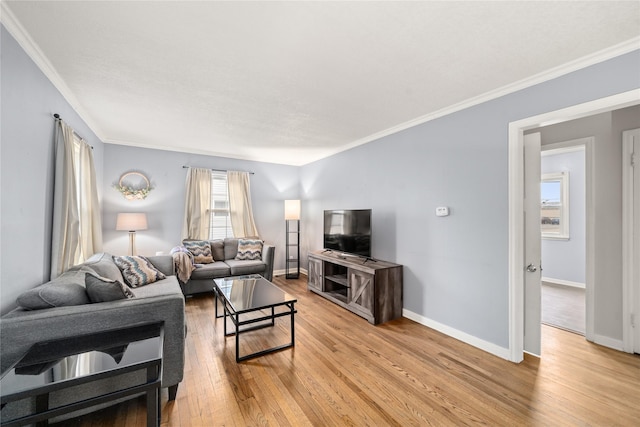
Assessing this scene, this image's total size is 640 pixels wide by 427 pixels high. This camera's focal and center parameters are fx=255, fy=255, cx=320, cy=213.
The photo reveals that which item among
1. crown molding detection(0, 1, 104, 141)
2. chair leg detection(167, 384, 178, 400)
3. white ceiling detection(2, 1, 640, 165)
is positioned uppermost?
white ceiling detection(2, 1, 640, 165)

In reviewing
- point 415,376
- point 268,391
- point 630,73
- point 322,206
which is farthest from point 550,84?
point 322,206

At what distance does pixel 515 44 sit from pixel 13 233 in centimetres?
369

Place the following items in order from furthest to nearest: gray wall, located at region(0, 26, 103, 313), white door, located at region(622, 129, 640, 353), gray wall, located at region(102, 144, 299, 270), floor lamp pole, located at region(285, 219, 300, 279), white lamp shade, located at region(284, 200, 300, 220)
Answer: floor lamp pole, located at region(285, 219, 300, 279), white lamp shade, located at region(284, 200, 300, 220), gray wall, located at region(102, 144, 299, 270), white door, located at region(622, 129, 640, 353), gray wall, located at region(0, 26, 103, 313)

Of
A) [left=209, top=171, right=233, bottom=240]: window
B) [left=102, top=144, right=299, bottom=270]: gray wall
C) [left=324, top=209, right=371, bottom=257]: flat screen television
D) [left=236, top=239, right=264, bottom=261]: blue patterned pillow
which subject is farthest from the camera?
[left=209, top=171, right=233, bottom=240]: window

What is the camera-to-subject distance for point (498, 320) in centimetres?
248

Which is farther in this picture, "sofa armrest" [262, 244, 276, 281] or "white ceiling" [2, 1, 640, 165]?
"sofa armrest" [262, 244, 276, 281]

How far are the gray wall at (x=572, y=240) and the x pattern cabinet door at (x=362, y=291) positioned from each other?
4182 mm

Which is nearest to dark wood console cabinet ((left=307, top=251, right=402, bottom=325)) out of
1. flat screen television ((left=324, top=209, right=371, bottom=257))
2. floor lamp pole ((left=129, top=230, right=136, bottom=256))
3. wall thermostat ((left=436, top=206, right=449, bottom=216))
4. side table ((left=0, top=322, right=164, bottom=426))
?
flat screen television ((left=324, top=209, right=371, bottom=257))

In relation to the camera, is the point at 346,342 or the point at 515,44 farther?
the point at 346,342

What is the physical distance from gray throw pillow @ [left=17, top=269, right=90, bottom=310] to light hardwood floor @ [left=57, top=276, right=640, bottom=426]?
771mm

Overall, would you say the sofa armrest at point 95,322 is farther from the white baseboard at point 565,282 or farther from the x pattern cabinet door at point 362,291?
the white baseboard at point 565,282

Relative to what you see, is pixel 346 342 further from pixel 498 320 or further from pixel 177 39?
pixel 177 39

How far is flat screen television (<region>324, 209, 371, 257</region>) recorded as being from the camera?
3625mm

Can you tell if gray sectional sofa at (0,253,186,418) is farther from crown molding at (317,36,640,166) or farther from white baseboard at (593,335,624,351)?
white baseboard at (593,335,624,351)
